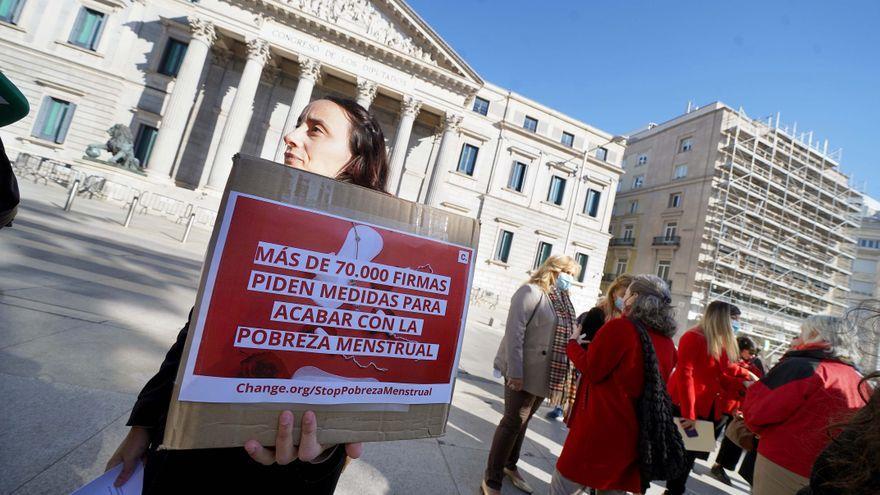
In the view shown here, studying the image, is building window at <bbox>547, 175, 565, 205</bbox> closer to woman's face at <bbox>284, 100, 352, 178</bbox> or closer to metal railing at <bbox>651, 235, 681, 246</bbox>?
metal railing at <bbox>651, 235, 681, 246</bbox>

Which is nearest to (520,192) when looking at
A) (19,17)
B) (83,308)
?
(83,308)

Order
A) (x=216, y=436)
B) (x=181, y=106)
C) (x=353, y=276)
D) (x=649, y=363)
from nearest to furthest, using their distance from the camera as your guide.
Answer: (x=216, y=436), (x=353, y=276), (x=649, y=363), (x=181, y=106)

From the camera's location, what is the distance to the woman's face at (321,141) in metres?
1.28

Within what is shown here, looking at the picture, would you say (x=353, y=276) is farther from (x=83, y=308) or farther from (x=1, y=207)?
(x=83, y=308)

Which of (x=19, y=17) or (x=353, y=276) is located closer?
(x=353, y=276)

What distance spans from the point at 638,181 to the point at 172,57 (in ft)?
129

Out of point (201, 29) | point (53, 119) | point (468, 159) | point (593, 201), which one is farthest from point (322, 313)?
point (593, 201)

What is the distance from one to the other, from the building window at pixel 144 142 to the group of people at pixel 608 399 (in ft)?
85.4

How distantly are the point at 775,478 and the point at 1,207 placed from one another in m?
3.77

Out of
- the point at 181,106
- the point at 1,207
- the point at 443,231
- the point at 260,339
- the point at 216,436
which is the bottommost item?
the point at 216,436

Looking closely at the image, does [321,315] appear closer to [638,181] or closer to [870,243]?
[638,181]

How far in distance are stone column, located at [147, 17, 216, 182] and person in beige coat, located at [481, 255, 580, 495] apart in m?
21.2

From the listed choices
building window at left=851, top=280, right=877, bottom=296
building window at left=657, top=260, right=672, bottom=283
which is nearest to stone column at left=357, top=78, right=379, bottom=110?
building window at left=657, top=260, right=672, bottom=283

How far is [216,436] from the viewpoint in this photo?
883 millimetres
